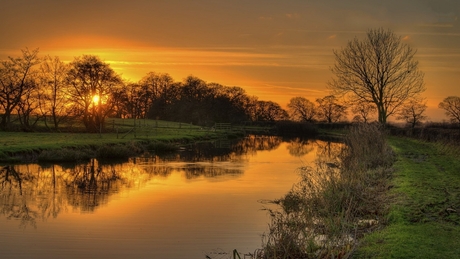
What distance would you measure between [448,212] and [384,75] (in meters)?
32.7

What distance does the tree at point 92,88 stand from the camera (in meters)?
57.2

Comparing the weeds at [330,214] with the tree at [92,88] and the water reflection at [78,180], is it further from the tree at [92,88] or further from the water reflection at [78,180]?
the tree at [92,88]

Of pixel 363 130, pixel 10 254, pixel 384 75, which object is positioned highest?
pixel 384 75

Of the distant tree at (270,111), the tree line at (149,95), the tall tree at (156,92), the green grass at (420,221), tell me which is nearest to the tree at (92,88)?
the tree line at (149,95)

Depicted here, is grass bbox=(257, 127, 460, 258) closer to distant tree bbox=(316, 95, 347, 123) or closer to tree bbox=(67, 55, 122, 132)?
tree bbox=(67, 55, 122, 132)

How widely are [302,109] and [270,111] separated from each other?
7.88 m

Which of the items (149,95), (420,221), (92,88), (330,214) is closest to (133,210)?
(330,214)

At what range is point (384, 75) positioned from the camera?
42.2m

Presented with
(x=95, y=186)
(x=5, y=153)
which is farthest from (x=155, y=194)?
(x=5, y=153)

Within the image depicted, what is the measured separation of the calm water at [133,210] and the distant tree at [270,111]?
3393 inches

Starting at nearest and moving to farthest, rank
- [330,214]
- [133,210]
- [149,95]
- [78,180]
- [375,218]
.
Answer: [330,214] → [375,218] → [133,210] → [78,180] → [149,95]

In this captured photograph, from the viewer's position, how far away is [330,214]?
11422 millimetres

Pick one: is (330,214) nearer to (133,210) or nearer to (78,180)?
(133,210)

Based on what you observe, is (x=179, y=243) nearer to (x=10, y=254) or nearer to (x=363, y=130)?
(x=10, y=254)
